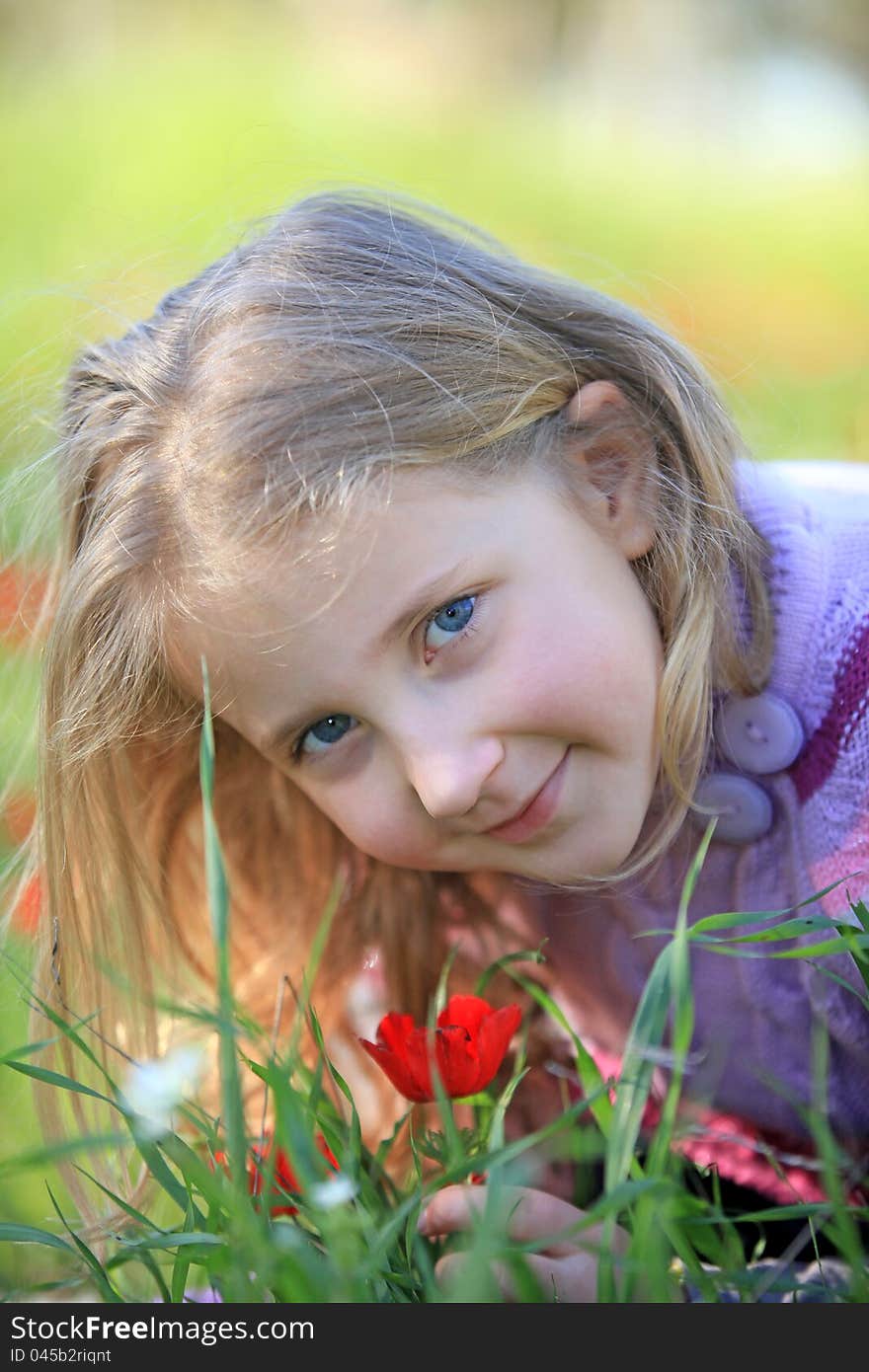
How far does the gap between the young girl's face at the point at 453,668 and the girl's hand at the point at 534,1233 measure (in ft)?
1.13

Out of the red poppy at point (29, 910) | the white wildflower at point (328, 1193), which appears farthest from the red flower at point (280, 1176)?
the red poppy at point (29, 910)

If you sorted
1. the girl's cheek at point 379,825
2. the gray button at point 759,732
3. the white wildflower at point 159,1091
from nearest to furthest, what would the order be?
the white wildflower at point 159,1091 → the girl's cheek at point 379,825 → the gray button at point 759,732

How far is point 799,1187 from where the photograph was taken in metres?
1.64

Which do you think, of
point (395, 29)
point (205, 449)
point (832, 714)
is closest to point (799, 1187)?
point (832, 714)

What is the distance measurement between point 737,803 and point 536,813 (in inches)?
10.2

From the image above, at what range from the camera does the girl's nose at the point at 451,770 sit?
4.17 feet

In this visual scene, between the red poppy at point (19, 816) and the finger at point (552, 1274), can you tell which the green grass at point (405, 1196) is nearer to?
the finger at point (552, 1274)

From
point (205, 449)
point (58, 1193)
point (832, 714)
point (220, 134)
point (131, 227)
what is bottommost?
point (58, 1193)

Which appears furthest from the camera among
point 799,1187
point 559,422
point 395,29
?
point 395,29

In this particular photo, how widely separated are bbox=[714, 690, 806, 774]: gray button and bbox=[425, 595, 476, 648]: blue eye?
378mm

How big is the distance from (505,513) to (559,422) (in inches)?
6.9

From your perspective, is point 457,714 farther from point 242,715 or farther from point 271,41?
point 271,41

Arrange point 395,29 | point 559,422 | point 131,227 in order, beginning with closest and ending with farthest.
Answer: point 559,422 → point 131,227 → point 395,29

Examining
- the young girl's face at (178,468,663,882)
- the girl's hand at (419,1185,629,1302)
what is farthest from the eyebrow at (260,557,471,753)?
the girl's hand at (419,1185,629,1302)
